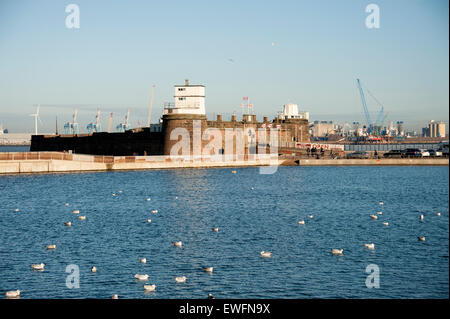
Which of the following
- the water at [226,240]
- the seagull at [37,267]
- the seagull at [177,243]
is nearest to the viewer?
the water at [226,240]

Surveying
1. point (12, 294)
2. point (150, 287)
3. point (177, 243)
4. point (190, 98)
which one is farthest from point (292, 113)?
point (12, 294)

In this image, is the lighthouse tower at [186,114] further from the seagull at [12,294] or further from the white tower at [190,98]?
the seagull at [12,294]

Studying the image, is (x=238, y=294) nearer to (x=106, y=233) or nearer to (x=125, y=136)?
(x=106, y=233)

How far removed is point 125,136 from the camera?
127 m

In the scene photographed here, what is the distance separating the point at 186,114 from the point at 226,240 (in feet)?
243

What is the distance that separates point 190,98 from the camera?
371 ft

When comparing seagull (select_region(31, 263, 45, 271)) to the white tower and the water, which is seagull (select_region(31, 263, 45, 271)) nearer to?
the water

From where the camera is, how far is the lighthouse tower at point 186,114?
360 feet

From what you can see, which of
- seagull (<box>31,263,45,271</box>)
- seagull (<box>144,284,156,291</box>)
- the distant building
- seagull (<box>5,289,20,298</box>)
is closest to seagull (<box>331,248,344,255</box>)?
seagull (<box>144,284,156,291</box>)

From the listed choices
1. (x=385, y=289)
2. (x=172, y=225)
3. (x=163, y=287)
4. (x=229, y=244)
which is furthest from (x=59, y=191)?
(x=385, y=289)

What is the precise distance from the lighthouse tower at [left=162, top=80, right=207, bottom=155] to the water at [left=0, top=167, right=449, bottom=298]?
36773 mm

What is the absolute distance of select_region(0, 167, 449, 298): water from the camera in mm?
26844

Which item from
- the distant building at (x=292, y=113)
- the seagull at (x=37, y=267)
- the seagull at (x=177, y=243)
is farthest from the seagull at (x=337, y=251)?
the distant building at (x=292, y=113)

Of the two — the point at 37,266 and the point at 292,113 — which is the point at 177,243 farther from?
the point at 292,113
